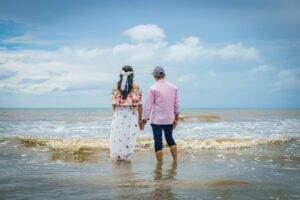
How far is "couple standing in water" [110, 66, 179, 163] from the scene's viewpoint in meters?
6.98

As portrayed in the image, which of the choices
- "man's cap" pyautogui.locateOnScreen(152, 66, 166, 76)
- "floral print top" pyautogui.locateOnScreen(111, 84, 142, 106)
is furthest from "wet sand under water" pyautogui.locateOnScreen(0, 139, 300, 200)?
"man's cap" pyautogui.locateOnScreen(152, 66, 166, 76)

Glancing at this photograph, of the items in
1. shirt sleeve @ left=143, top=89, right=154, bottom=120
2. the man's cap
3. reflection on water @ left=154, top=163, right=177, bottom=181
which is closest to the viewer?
reflection on water @ left=154, top=163, right=177, bottom=181

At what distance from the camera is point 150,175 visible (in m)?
5.88

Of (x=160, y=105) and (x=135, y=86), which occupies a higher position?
(x=135, y=86)

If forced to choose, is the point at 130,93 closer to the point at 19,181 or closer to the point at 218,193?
the point at 19,181

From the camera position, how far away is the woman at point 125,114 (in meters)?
7.12

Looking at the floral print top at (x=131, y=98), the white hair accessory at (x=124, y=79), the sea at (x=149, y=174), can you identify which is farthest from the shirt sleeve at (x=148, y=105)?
the sea at (x=149, y=174)

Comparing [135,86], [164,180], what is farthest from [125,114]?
[164,180]

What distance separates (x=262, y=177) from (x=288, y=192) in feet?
3.49

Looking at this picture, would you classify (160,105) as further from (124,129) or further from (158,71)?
(124,129)

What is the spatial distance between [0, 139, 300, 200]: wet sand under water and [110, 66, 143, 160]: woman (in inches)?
12.5

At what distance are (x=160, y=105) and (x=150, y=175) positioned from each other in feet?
5.19

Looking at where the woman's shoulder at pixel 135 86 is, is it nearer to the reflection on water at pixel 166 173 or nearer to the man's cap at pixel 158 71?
the man's cap at pixel 158 71

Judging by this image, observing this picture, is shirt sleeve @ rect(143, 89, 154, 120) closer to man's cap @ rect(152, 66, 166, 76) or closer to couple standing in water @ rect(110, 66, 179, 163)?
couple standing in water @ rect(110, 66, 179, 163)
